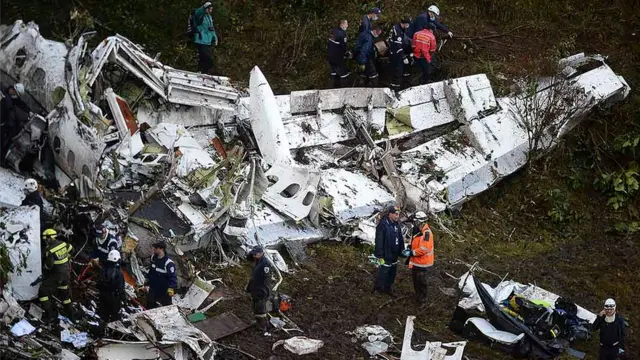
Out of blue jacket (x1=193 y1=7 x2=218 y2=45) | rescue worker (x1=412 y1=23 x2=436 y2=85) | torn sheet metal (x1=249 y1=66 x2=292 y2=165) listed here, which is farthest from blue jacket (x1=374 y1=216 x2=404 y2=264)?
blue jacket (x1=193 y1=7 x2=218 y2=45)

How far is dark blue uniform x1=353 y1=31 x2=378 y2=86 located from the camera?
1380 centimetres

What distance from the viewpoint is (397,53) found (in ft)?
46.0

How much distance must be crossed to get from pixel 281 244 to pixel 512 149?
415cm

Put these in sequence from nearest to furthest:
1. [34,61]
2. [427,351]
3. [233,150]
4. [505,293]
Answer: [427,351] → [505,293] → [233,150] → [34,61]

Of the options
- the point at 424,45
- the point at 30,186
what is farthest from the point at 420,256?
the point at 424,45

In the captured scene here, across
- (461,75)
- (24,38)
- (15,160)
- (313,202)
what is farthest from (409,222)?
(24,38)

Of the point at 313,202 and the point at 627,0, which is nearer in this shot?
the point at 313,202

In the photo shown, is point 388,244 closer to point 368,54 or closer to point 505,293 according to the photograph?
point 505,293

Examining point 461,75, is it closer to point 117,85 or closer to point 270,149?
point 270,149

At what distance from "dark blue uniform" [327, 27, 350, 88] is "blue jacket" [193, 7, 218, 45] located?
1.78m

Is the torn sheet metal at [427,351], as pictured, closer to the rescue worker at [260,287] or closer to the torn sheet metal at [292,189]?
the rescue worker at [260,287]

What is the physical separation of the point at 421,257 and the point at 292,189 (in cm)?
215

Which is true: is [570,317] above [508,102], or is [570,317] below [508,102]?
below

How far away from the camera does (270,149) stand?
1229 cm
